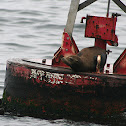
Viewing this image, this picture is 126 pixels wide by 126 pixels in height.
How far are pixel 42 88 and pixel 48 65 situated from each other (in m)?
0.40

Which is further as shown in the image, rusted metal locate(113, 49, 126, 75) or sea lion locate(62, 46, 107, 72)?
rusted metal locate(113, 49, 126, 75)

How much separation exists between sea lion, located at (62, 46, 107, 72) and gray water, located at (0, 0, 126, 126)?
2871mm

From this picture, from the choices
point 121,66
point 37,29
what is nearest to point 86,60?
point 121,66

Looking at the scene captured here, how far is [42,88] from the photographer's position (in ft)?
25.3

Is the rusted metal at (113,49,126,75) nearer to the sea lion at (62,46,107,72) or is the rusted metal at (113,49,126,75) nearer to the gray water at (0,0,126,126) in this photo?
the sea lion at (62,46,107,72)

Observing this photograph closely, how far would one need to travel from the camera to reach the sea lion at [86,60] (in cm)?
760

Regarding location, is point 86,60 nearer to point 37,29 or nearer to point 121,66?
point 121,66

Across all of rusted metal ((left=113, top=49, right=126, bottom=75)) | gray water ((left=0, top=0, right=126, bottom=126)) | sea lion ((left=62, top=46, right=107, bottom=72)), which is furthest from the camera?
gray water ((left=0, top=0, right=126, bottom=126))

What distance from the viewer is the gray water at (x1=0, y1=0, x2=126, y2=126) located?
1405cm

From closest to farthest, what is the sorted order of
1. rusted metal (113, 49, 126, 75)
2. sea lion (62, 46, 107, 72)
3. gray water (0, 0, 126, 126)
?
1. sea lion (62, 46, 107, 72)
2. rusted metal (113, 49, 126, 75)
3. gray water (0, 0, 126, 126)

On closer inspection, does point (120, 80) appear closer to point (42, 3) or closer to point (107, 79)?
point (107, 79)

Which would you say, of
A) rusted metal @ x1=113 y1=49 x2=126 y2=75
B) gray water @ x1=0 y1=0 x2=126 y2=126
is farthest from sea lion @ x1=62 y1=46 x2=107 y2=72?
gray water @ x1=0 y1=0 x2=126 y2=126

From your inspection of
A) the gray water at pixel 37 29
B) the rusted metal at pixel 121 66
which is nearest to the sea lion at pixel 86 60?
the rusted metal at pixel 121 66

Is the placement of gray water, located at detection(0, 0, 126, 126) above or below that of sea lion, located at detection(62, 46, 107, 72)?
above
